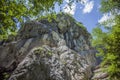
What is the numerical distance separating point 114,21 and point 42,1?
8233mm

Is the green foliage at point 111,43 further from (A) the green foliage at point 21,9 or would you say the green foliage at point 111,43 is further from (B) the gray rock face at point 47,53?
(A) the green foliage at point 21,9

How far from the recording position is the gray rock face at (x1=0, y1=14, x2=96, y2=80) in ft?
63.7

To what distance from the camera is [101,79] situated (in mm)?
29766

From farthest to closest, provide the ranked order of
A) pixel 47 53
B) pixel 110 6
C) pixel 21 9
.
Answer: pixel 47 53
pixel 110 6
pixel 21 9

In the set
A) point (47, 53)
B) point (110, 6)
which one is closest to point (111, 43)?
point (110, 6)

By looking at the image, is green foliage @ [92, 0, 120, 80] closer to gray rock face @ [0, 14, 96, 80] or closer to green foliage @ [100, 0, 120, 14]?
green foliage @ [100, 0, 120, 14]

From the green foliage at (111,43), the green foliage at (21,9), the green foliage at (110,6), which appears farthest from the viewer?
the green foliage at (110,6)

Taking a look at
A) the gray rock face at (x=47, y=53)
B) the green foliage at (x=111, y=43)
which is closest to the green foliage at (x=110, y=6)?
the green foliage at (x=111, y=43)

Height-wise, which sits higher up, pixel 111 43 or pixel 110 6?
pixel 110 6

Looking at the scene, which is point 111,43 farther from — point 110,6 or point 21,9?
point 21,9

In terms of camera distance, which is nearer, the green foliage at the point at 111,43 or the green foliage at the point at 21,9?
the green foliage at the point at 21,9

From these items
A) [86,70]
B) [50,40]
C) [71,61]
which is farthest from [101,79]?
[50,40]

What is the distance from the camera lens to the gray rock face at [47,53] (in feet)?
63.7

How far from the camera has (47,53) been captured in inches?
846
